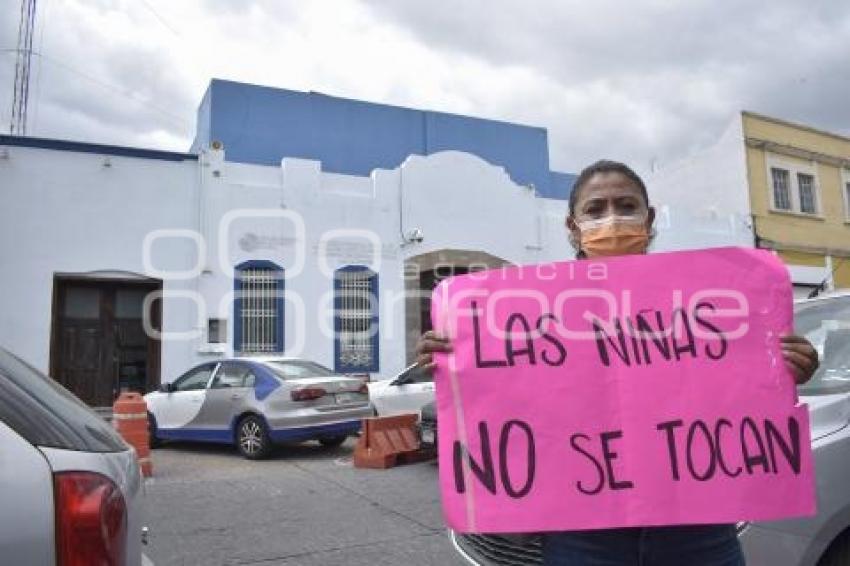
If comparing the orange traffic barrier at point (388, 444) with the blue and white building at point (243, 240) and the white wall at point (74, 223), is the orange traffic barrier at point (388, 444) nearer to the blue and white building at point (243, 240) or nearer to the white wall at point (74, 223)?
Result: the blue and white building at point (243, 240)

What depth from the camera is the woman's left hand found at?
236cm

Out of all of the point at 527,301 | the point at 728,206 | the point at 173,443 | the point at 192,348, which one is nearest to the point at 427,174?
the point at 192,348

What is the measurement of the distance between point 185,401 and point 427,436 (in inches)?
163

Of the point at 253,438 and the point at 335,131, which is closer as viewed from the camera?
the point at 253,438

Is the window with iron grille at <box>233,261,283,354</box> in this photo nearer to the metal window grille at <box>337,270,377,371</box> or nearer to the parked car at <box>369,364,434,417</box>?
the metal window grille at <box>337,270,377,371</box>

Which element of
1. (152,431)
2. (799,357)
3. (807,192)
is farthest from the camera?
(807,192)

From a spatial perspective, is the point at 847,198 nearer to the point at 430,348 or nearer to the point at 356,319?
the point at 356,319

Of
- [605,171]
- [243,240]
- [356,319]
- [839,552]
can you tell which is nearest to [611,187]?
[605,171]

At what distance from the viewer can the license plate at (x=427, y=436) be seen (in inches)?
390

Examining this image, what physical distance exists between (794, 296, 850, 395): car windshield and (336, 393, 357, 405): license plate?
770cm

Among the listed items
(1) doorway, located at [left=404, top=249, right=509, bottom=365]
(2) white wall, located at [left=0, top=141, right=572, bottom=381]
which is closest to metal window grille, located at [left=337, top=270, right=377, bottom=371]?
(2) white wall, located at [left=0, top=141, right=572, bottom=381]

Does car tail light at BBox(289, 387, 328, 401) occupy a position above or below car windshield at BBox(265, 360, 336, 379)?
below

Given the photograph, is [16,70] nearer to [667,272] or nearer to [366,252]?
[366,252]

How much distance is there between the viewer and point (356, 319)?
57.5 feet
